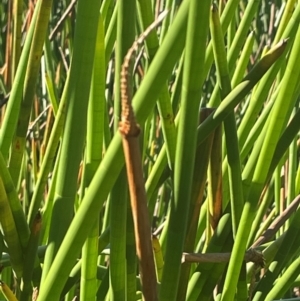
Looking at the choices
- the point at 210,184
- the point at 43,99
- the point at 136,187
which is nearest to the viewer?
the point at 136,187

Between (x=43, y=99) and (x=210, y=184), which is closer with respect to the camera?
(x=210, y=184)

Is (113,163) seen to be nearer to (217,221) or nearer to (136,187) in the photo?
(136,187)

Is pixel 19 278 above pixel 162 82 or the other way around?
the other way around

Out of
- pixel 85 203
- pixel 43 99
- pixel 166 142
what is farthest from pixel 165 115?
pixel 43 99

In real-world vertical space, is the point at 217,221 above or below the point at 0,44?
below

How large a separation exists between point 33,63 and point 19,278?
158mm

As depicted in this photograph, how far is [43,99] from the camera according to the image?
3.69ft

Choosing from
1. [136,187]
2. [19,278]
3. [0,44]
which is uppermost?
[0,44]

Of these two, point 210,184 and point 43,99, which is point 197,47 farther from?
point 43,99

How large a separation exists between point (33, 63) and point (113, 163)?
0.20m

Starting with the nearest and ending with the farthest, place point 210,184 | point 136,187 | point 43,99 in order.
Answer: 1. point 136,187
2. point 210,184
3. point 43,99

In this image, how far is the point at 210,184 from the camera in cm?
46

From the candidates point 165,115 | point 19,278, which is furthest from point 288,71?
point 19,278

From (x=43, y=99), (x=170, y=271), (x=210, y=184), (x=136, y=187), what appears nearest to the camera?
(x=136, y=187)
